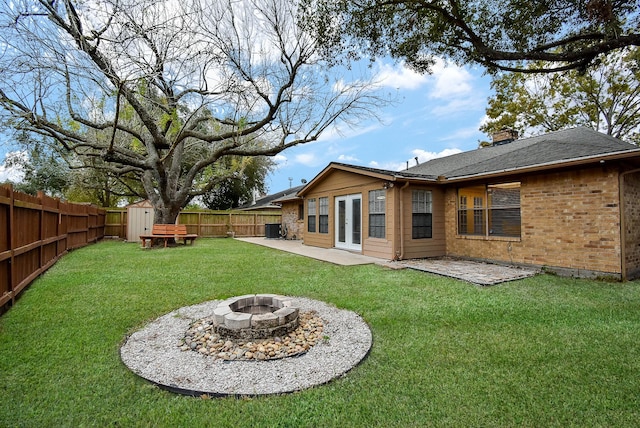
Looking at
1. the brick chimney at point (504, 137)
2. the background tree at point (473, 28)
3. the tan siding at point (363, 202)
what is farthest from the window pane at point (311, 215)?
the brick chimney at point (504, 137)

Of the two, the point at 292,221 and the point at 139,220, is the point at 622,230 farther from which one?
the point at 139,220

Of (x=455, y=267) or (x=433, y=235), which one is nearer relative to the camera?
(x=455, y=267)

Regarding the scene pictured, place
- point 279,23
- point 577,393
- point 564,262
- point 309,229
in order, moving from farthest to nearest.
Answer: point 309,229
point 279,23
point 564,262
point 577,393

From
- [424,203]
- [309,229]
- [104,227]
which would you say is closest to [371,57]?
[424,203]

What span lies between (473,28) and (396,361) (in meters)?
6.32

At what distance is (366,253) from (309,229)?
3975mm

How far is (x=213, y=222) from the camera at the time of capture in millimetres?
18594

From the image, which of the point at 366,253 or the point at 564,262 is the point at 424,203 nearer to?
the point at 366,253

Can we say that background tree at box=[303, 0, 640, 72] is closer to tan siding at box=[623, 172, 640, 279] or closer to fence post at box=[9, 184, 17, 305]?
tan siding at box=[623, 172, 640, 279]

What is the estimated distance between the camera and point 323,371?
107 inches

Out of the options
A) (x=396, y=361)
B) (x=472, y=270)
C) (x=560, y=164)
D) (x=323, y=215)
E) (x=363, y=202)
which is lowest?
(x=396, y=361)

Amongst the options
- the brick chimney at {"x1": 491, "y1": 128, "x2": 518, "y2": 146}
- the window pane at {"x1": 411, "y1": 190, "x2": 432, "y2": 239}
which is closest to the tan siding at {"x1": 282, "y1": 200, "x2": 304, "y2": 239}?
the window pane at {"x1": 411, "y1": 190, "x2": 432, "y2": 239}

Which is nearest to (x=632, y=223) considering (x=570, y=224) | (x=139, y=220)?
(x=570, y=224)

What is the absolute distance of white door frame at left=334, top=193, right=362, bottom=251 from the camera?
10.2 metres
